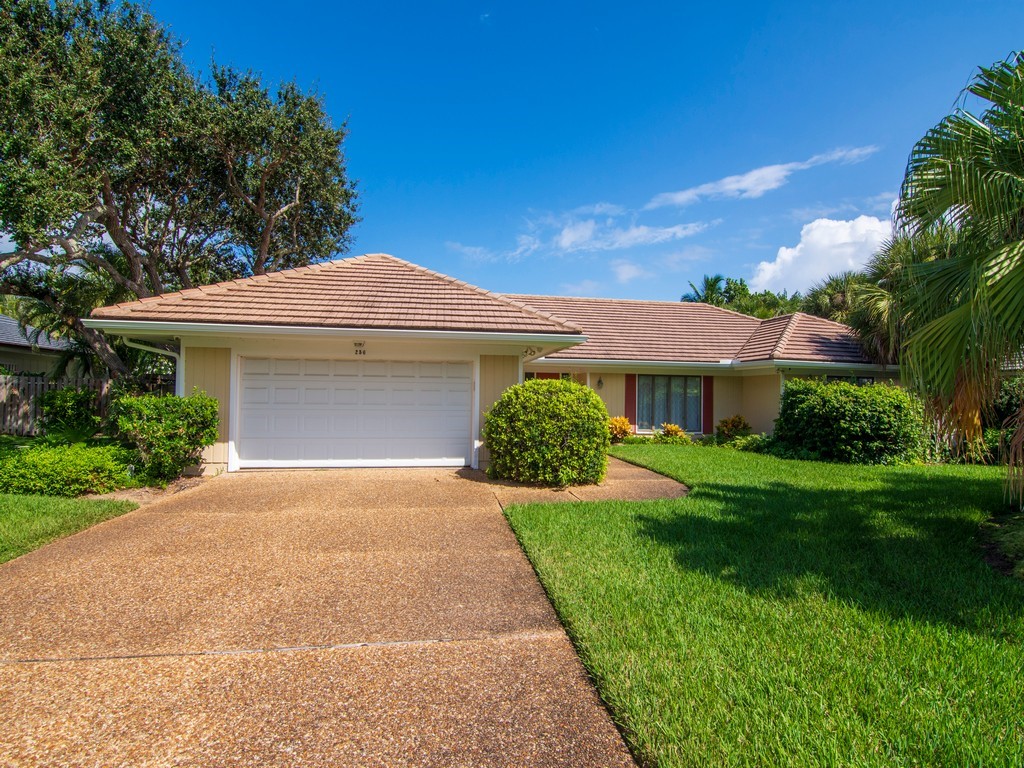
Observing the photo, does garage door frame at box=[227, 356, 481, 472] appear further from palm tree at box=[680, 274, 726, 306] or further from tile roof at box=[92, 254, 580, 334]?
palm tree at box=[680, 274, 726, 306]

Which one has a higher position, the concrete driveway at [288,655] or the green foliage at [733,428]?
the green foliage at [733,428]

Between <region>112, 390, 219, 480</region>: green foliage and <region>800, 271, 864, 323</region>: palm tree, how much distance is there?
22221 millimetres

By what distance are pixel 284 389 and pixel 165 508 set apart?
321 cm

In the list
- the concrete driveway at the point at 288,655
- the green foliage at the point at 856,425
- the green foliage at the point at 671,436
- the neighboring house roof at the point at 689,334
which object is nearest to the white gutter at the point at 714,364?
the neighboring house roof at the point at 689,334

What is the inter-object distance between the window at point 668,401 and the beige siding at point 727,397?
66cm

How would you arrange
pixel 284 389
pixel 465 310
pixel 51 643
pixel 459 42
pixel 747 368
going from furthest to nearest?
pixel 747 368 < pixel 459 42 < pixel 465 310 < pixel 284 389 < pixel 51 643

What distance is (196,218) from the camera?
16.9 m

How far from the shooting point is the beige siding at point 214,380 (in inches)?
375

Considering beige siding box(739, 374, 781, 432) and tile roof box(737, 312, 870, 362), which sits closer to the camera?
tile roof box(737, 312, 870, 362)

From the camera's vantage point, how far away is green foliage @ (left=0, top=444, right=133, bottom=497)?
7574 millimetres

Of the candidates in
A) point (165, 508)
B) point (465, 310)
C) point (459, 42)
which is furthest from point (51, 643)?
point (459, 42)

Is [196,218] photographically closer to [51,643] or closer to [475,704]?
[51,643]

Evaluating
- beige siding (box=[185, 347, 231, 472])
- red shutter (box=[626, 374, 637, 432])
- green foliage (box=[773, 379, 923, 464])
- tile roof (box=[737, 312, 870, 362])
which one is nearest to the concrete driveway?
beige siding (box=[185, 347, 231, 472])

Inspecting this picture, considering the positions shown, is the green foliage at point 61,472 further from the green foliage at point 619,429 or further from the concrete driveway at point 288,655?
the green foliage at point 619,429
